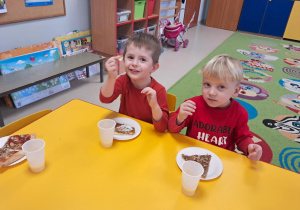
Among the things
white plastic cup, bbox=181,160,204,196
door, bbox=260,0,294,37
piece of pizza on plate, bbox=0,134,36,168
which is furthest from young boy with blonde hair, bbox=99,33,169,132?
door, bbox=260,0,294,37

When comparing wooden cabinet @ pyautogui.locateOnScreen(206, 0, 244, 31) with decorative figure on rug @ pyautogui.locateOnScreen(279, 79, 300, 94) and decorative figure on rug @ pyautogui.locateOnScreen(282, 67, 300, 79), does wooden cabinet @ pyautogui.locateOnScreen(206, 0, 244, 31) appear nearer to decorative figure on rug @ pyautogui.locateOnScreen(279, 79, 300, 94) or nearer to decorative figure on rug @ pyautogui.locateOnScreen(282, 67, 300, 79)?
decorative figure on rug @ pyautogui.locateOnScreen(282, 67, 300, 79)

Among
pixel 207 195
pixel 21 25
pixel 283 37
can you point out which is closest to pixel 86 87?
pixel 21 25

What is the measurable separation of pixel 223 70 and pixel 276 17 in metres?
6.50

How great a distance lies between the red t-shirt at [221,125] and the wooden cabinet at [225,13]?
6.67 metres

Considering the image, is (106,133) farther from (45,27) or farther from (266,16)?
(266,16)

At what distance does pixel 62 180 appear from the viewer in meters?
0.84

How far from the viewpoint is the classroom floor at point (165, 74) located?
8.34 feet

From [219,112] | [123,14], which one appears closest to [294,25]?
[123,14]

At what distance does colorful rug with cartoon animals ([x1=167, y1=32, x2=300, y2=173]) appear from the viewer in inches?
86.7

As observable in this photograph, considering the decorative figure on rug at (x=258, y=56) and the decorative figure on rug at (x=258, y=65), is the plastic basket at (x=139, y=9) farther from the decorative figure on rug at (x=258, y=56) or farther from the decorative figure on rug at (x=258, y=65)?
the decorative figure on rug at (x=258, y=56)

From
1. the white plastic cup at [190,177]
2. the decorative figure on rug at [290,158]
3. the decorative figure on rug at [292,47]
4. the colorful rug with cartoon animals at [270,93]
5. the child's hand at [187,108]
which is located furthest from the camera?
the decorative figure on rug at [292,47]

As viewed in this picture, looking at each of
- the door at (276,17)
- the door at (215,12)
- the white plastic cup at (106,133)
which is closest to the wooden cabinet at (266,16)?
the door at (276,17)

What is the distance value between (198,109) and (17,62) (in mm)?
2261

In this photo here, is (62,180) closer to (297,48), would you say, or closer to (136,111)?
(136,111)
